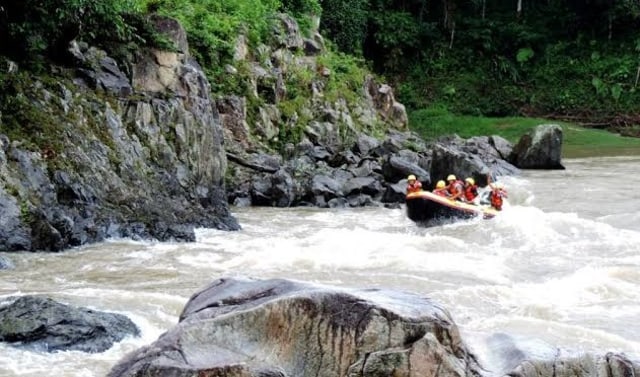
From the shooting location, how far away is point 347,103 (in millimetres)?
37875

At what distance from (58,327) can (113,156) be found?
30.3 feet

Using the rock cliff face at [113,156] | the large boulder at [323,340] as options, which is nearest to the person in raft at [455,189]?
the rock cliff face at [113,156]

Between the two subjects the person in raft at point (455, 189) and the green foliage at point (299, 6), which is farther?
the green foliage at point (299, 6)

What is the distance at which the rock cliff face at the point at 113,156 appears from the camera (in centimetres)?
1622

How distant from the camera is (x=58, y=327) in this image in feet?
31.3

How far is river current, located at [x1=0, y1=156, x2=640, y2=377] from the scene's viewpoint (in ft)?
34.8

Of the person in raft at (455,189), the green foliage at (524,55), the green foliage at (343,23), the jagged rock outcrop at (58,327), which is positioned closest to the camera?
the jagged rock outcrop at (58,327)

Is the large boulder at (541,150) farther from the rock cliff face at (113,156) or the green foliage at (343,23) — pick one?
the rock cliff face at (113,156)

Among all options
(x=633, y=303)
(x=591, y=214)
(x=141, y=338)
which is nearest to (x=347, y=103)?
(x=591, y=214)

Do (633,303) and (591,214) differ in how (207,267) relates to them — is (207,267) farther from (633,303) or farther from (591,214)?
(591,214)

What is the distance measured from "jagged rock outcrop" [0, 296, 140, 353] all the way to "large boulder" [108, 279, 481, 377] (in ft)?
8.92

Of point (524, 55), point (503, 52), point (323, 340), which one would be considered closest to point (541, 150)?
point (524, 55)

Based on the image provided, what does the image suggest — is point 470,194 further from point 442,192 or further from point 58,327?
point 58,327

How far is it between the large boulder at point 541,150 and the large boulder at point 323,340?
101ft
